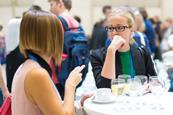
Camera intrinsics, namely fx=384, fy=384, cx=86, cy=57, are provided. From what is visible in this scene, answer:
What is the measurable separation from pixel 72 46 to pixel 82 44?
0.14m

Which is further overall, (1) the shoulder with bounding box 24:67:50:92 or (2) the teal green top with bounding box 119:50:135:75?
(2) the teal green top with bounding box 119:50:135:75

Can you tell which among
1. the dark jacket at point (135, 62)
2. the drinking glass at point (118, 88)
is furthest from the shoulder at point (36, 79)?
the dark jacket at point (135, 62)

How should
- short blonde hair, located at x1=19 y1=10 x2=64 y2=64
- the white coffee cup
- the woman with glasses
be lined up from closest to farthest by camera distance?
short blonde hair, located at x1=19 y1=10 x2=64 y2=64 < the white coffee cup < the woman with glasses

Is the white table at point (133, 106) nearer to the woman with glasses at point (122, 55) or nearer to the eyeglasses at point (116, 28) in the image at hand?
the woman with glasses at point (122, 55)

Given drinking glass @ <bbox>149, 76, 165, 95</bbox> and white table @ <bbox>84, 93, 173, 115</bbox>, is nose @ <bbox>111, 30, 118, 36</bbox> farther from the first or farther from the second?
white table @ <bbox>84, 93, 173, 115</bbox>

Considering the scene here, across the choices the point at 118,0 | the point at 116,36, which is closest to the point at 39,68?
the point at 116,36

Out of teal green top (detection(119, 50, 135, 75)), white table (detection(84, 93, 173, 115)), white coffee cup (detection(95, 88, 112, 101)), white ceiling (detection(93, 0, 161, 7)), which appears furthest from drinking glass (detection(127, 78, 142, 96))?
white ceiling (detection(93, 0, 161, 7))

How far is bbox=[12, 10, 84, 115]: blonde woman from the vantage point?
1.72m

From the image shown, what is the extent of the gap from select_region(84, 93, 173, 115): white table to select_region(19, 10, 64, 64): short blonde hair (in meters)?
0.36

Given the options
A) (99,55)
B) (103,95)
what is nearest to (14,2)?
(99,55)

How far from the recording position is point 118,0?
11.9 metres

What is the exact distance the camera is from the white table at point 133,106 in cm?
188

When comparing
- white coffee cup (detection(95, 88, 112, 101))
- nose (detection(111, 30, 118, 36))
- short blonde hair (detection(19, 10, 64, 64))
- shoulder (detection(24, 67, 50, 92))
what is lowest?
white coffee cup (detection(95, 88, 112, 101))

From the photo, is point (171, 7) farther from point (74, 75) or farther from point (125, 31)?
point (74, 75)
